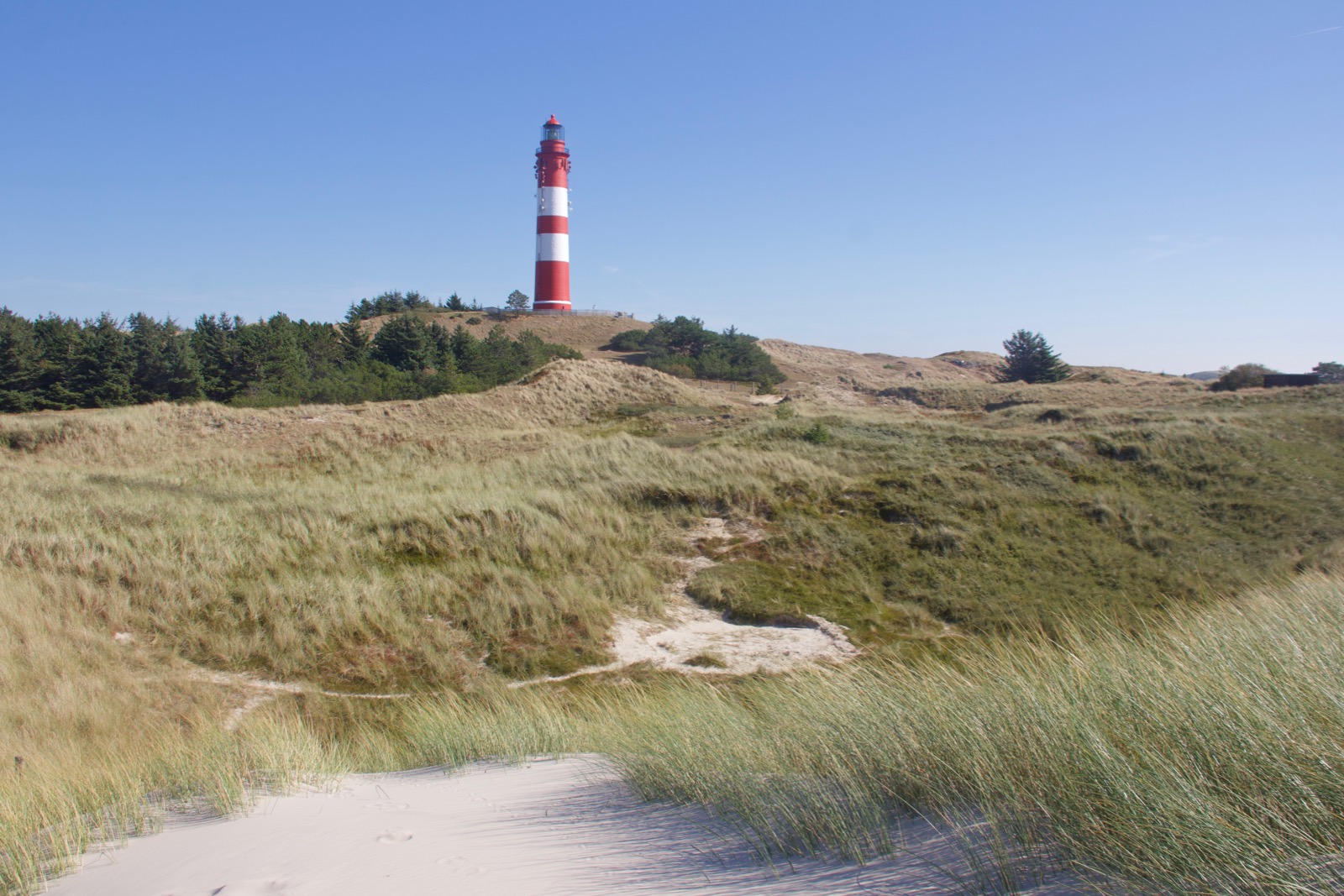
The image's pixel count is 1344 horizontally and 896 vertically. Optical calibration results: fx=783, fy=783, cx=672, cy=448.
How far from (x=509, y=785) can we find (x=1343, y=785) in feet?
13.2

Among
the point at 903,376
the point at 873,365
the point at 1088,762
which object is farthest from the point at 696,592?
the point at 873,365

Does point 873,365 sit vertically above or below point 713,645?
above

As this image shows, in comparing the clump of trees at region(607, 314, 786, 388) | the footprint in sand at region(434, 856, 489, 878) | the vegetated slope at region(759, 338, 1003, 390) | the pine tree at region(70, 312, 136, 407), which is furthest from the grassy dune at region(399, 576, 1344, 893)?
the vegetated slope at region(759, 338, 1003, 390)

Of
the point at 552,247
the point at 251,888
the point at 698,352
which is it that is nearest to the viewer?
the point at 251,888

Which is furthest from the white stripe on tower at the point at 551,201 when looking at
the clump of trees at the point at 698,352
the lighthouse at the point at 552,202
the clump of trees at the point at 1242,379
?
the clump of trees at the point at 1242,379

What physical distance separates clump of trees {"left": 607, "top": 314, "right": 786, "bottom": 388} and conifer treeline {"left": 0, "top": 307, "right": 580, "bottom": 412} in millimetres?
11643

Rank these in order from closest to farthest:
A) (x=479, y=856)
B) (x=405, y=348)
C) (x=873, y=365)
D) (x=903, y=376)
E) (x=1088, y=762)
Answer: (x=1088, y=762), (x=479, y=856), (x=405, y=348), (x=903, y=376), (x=873, y=365)

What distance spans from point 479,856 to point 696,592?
10.1 m

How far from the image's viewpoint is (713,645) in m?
11.5

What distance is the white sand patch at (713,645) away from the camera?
425 inches

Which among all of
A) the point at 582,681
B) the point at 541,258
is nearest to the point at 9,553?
the point at 582,681

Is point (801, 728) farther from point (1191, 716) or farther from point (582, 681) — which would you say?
point (582, 681)

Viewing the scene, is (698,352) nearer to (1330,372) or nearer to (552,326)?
(552,326)

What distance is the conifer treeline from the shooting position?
3156cm
